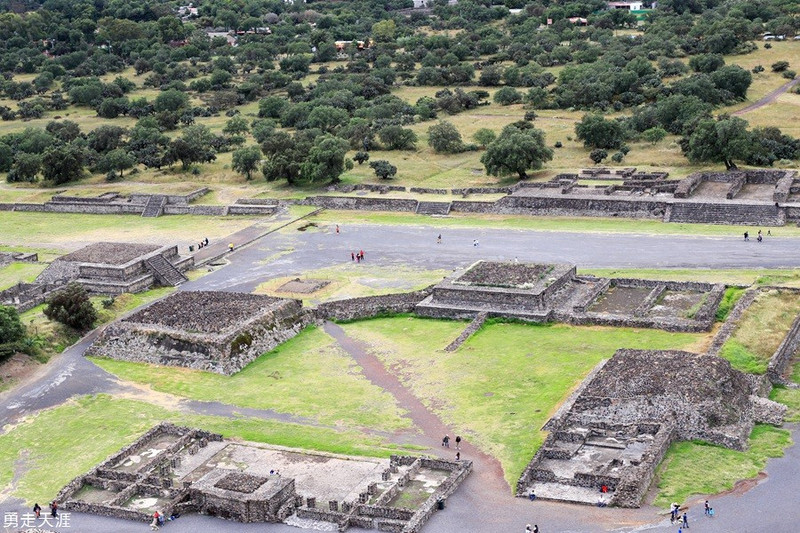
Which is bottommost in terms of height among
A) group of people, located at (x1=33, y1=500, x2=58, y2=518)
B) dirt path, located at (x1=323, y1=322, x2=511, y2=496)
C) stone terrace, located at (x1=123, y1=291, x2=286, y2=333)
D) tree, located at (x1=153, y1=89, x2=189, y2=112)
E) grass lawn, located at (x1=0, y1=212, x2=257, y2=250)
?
dirt path, located at (x1=323, y1=322, x2=511, y2=496)

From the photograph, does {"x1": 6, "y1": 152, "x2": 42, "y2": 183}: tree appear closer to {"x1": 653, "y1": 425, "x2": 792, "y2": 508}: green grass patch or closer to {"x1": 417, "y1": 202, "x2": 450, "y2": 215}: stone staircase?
{"x1": 417, "y1": 202, "x2": 450, "y2": 215}: stone staircase

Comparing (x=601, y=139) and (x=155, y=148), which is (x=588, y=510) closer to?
(x=601, y=139)

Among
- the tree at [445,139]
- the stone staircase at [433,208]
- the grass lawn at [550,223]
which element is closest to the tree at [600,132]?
the tree at [445,139]

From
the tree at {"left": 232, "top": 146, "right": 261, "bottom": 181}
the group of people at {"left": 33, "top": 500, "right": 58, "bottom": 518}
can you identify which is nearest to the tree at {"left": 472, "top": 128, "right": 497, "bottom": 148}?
the tree at {"left": 232, "top": 146, "right": 261, "bottom": 181}

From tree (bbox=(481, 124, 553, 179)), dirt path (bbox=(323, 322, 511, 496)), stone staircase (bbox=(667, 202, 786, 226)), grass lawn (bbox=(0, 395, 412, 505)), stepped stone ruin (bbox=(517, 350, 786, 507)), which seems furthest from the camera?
tree (bbox=(481, 124, 553, 179))

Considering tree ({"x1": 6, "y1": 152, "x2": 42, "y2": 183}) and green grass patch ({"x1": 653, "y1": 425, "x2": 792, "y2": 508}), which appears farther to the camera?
tree ({"x1": 6, "y1": 152, "x2": 42, "y2": 183})

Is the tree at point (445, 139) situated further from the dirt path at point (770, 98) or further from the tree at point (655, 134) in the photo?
the dirt path at point (770, 98)

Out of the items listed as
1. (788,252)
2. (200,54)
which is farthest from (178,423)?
(200,54)
